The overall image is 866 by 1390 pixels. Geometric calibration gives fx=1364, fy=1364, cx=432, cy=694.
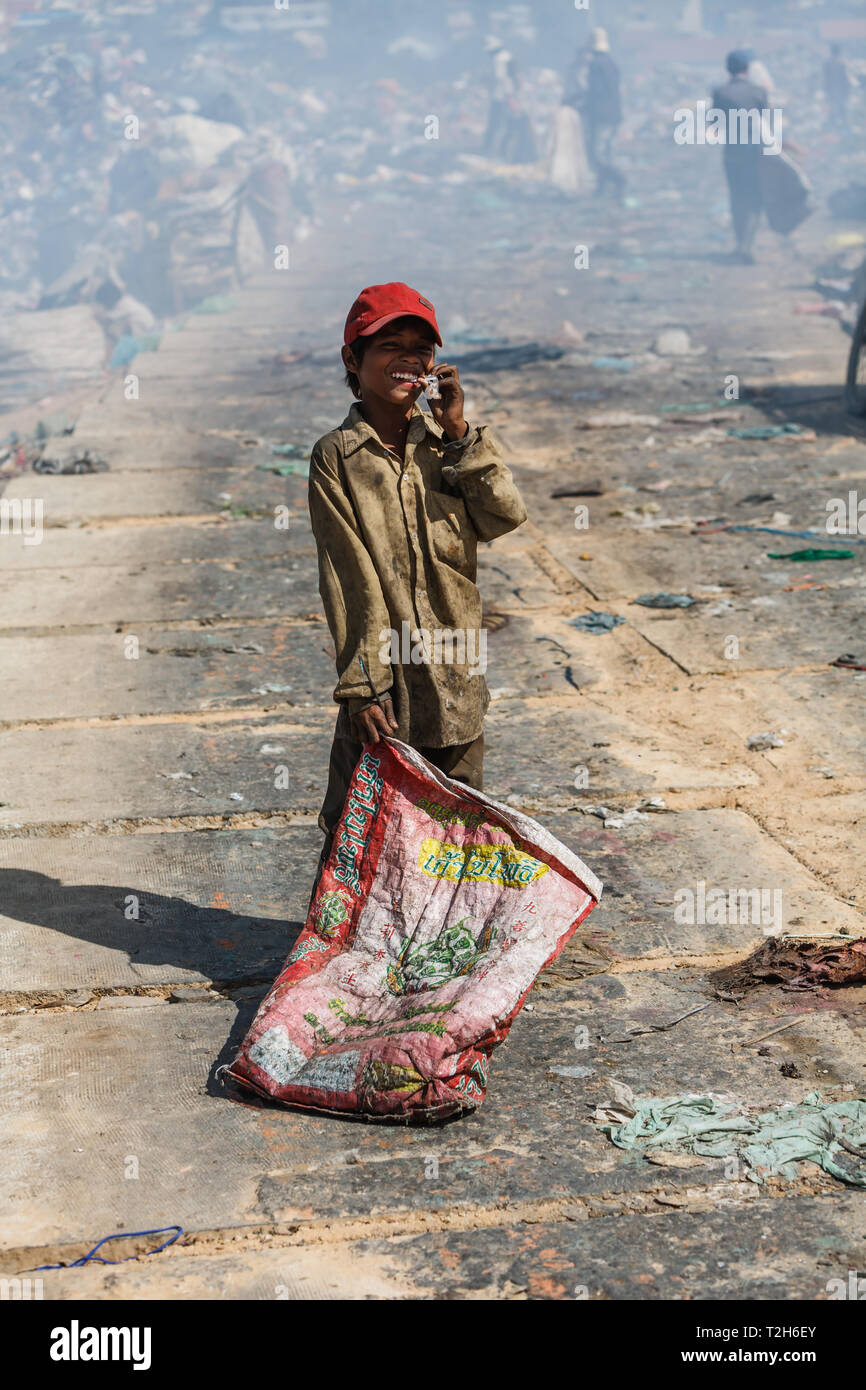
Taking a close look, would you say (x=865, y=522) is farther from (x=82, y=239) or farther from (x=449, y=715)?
(x=82, y=239)

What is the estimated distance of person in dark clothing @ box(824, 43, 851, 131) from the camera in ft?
138

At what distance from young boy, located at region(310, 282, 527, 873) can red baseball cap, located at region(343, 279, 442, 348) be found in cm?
4

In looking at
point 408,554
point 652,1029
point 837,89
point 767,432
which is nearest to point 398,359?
point 408,554

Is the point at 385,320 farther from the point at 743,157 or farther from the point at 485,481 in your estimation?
the point at 743,157

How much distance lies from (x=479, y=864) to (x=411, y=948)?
9.6 inches

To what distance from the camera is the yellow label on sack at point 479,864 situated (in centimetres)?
300

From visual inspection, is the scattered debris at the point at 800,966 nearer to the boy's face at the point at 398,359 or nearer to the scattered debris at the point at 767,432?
the boy's face at the point at 398,359

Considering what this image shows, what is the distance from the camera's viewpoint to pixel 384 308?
2.89 meters

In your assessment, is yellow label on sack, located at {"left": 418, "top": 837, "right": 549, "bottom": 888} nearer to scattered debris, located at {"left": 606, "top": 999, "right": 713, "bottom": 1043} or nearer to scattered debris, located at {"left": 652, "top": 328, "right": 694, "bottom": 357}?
scattered debris, located at {"left": 606, "top": 999, "right": 713, "bottom": 1043}

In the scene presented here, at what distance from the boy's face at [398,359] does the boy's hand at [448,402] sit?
4 cm

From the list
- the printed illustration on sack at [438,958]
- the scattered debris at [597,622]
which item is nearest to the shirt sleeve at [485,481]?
the printed illustration on sack at [438,958]

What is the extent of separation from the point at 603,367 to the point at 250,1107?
1143 centimetres

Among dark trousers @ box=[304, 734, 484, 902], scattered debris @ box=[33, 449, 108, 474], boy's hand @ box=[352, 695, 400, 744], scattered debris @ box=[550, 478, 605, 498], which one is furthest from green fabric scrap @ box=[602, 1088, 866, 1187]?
scattered debris @ box=[33, 449, 108, 474]

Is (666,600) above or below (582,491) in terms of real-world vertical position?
below
